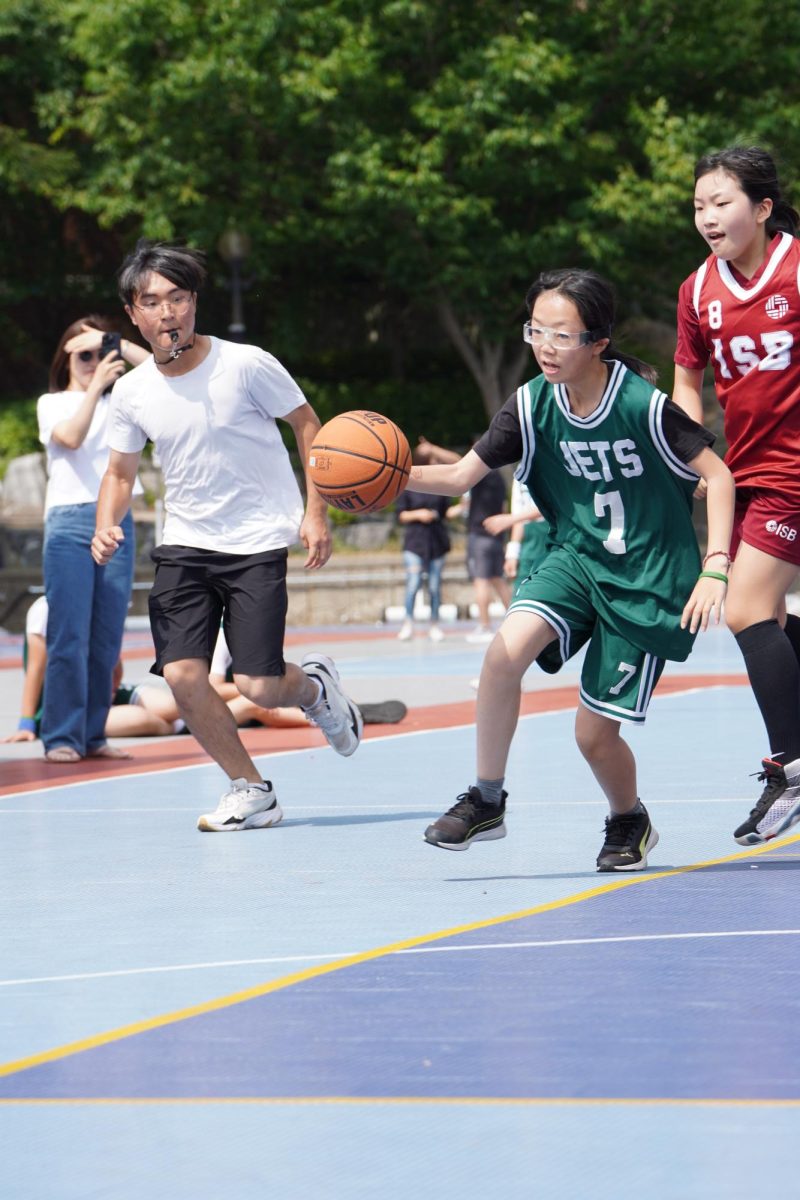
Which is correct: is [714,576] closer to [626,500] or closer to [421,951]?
[626,500]

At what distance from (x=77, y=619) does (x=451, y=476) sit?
3.87 meters

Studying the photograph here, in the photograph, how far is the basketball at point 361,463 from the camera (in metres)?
5.84

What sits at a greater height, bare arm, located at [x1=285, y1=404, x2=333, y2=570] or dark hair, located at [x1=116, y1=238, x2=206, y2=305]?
dark hair, located at [x1=116, y1=238, x2=206, y2=305]

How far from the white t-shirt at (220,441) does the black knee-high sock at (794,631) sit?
5.77ft

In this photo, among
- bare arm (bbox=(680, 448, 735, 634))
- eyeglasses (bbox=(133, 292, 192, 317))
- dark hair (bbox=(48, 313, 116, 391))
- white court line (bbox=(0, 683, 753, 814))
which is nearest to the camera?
bare arm (bbox=(680, 448, 735, 634))

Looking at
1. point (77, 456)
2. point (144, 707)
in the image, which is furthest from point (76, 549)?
point (144, 707)

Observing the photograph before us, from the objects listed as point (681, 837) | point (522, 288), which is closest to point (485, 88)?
point (522, 288)

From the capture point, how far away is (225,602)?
7.05m

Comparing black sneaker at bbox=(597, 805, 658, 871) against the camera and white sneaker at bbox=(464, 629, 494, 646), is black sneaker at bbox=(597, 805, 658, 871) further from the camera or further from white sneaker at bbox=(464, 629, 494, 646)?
white sneaker at bbox=(464, 629, 494, 646)

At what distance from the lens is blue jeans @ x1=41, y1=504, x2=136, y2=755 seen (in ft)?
30.5

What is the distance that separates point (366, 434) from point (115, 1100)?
2.75 meters

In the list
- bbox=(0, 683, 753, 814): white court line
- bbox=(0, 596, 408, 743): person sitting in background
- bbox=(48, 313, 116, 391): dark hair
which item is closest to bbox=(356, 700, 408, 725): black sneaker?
bbox=(0, 596, 408, 743): person sitting in background

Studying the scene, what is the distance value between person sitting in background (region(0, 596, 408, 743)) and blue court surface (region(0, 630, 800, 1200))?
7.76 feet

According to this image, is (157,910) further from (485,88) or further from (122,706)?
(485,88)
